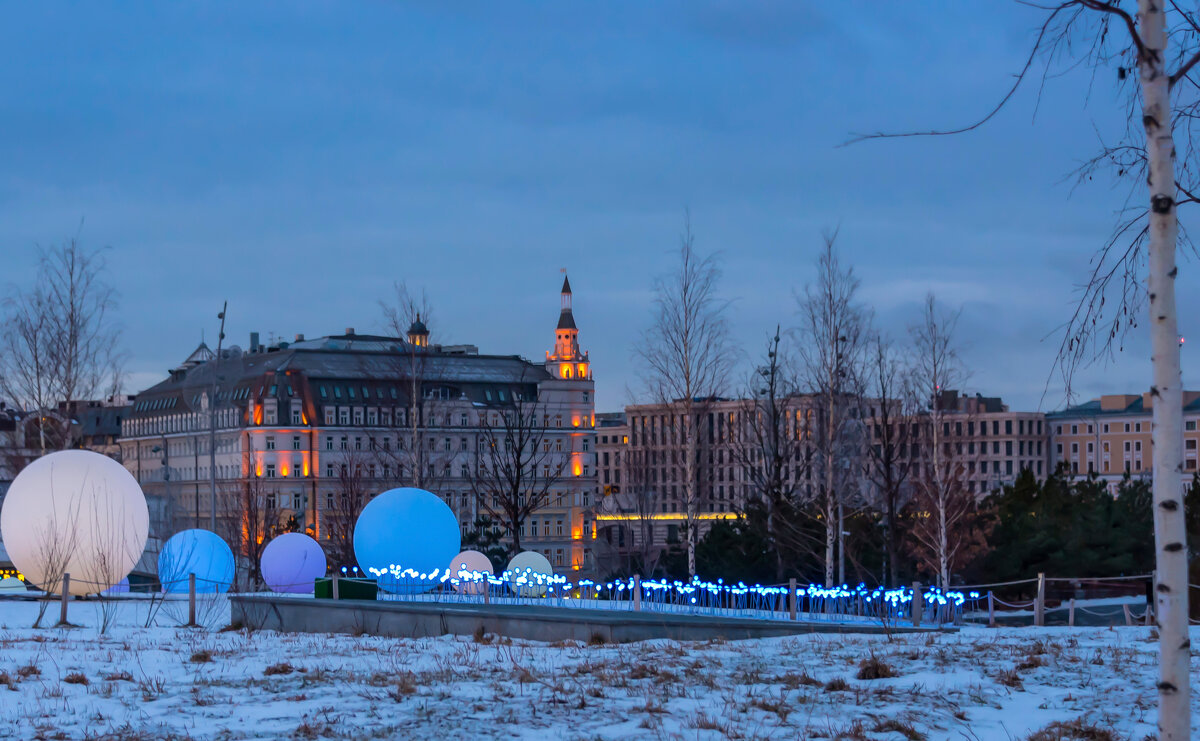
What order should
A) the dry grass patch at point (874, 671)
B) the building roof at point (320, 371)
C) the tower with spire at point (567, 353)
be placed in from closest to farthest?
1. the dry grass patch at point (874, 671)
2. the building roof at point (320, 371)
3. the tower with spire at point (567, 353)

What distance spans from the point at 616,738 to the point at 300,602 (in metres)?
13.3

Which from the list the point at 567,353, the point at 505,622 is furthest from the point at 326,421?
the point at 505,622

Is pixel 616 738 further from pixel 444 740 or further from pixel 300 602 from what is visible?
pixel 300 602

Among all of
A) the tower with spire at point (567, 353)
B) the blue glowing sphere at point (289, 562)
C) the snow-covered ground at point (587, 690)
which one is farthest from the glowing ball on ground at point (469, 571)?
the tower with spire at point (567, 353)

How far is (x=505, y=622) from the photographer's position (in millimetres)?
16750

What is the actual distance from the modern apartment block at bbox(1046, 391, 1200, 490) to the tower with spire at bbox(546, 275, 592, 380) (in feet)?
211

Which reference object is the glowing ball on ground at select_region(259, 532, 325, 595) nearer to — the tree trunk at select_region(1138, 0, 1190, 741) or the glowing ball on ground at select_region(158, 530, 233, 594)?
the glowing ball on ground at select_region(158, 530, 233, 594)

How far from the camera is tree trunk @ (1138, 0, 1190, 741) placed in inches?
241

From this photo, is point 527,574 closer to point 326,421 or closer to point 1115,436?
point 326,421

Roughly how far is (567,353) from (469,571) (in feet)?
400

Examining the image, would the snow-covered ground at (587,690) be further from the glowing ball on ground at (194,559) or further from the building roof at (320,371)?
the building roof at (320,371)

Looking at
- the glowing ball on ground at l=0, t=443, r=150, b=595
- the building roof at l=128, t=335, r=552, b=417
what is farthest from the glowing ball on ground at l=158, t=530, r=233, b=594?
the building roof at l=128, t=335, r=552, b=417

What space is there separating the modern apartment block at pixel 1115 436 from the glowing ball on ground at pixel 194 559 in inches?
5959

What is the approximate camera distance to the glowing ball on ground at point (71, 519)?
2275 centimetres
